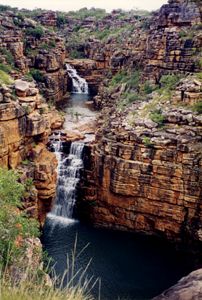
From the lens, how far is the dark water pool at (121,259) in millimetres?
20703

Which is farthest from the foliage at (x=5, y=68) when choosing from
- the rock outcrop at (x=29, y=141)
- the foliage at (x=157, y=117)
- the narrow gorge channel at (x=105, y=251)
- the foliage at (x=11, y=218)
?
the foliage at (x=11, y=218)

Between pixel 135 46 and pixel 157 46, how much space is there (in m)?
7.51

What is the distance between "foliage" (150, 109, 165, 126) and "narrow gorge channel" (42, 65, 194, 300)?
17.3 feet

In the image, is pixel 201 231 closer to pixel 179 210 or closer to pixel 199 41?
pixel 179 210

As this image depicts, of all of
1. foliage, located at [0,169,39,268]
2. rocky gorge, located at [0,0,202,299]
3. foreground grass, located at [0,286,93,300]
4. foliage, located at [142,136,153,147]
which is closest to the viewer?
foreground grass, located at [0,286,93,300]

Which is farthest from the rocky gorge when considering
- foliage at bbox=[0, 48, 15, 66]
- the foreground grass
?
the foreground grass

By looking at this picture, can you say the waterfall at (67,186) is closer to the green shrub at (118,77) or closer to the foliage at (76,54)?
the green shrub at (118,77)

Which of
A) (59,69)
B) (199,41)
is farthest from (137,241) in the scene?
(59,69)

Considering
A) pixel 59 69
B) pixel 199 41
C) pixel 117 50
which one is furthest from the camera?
pixel 59 69

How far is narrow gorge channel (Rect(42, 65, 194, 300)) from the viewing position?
20938mm

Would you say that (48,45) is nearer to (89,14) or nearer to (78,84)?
(78,84)

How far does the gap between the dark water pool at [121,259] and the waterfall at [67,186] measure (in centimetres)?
137

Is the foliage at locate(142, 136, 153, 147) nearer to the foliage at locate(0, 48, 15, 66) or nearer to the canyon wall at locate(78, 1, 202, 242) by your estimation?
the canyon wall at locate(78, 1, 202, 242)

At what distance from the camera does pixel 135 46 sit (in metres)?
40.4
